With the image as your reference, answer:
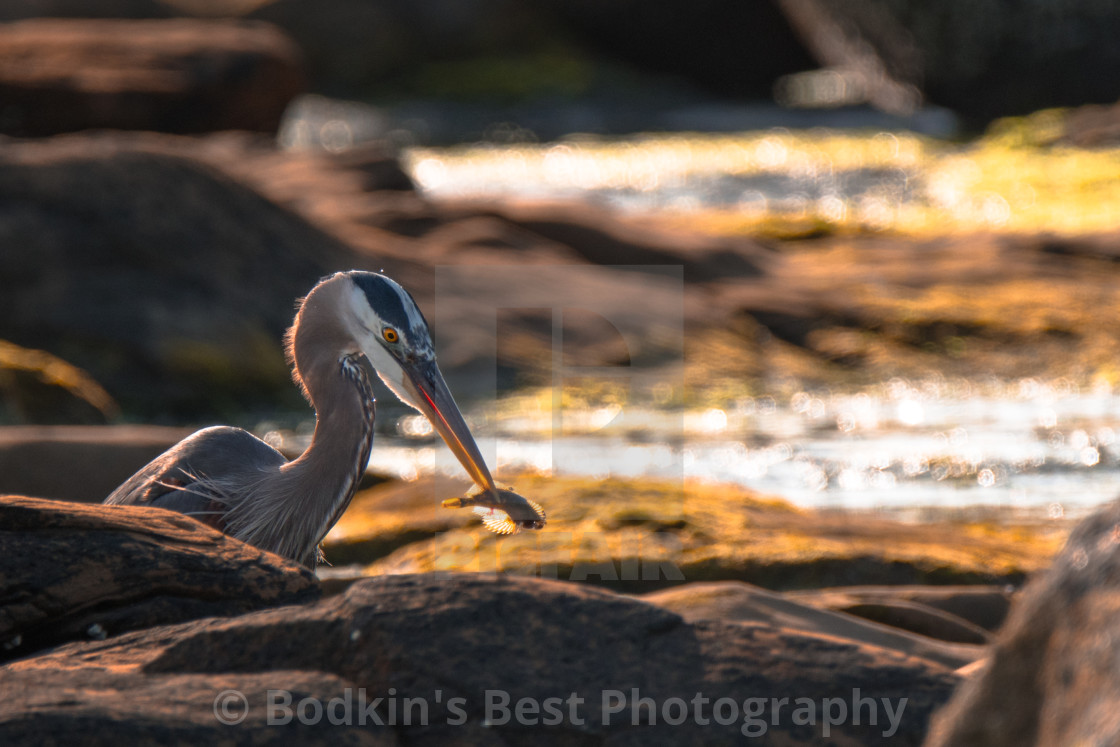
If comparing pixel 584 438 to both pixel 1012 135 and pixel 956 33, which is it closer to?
pixel 1012 135

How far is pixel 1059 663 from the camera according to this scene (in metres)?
1.65

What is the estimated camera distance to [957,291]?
10.5m

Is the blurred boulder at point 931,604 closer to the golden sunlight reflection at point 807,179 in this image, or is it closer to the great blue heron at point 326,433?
the great blue heron at point 326,433

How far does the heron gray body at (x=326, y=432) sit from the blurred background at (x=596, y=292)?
1.82 meters

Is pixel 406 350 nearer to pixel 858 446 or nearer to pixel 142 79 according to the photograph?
pixel 858 446

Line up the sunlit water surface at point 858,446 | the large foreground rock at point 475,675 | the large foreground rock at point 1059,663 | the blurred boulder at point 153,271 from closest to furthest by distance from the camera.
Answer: the large foreground rock at point 1059,663 < the large foreground rock at point 475,675 < the sunlit water surface at point 858,446 < the blurred boulder at point 153,271

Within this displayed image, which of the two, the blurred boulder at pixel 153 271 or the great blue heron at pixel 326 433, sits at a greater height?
the blurred boulder at pixel 153 271

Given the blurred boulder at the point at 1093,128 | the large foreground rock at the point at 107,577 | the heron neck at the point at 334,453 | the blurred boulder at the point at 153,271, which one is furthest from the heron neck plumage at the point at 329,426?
the blurred boulder at the point at 1093,128

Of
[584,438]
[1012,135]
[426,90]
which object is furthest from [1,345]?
[426,90]

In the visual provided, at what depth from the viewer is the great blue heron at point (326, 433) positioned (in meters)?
3.69

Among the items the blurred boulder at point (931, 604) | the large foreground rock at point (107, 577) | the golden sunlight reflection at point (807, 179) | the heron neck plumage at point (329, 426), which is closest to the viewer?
the large foreground rock at point (107, 577)

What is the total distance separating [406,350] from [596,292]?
6228 millimetres

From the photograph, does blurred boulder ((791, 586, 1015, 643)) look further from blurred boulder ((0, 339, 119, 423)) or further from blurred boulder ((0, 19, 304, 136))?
blurred boulder ((0, 19, 304, 136))

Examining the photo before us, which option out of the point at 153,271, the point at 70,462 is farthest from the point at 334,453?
the point at 153,271
